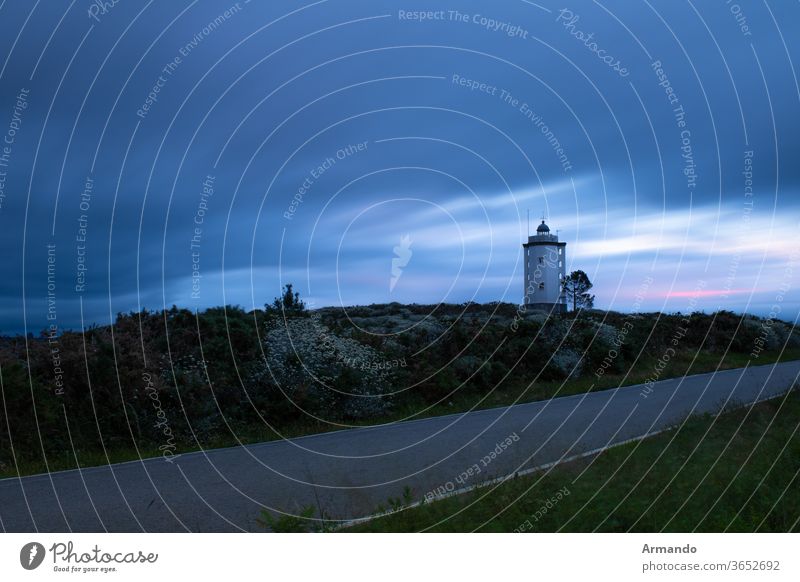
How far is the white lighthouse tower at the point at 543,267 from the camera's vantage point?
44375 millimetres

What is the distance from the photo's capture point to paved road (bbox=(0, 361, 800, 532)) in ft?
27.2

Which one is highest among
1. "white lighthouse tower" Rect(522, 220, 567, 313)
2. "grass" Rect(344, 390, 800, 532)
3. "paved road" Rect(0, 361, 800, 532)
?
"white lighthouse tower" Rect(522, 220, 567, 313)

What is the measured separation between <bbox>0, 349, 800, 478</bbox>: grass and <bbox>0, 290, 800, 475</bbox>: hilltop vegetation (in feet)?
0.16

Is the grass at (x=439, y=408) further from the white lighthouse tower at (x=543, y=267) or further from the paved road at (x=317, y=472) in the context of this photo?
the white lighthouse tower at (x=543, y=267)

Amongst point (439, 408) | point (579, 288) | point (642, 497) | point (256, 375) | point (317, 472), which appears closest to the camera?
point (642, 497)

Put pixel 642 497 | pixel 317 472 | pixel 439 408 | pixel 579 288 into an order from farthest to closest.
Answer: pixel 579 288 < pixel 439 408 < pixel 317 472 < pixel 642 497

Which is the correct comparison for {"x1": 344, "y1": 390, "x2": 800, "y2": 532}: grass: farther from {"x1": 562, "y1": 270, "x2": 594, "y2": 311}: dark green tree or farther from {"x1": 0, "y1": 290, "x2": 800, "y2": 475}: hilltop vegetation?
{"x1": 562, "y1": 270, "x2": 594, "y2": 311}: dark green tree

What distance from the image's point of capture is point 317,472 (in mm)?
10477

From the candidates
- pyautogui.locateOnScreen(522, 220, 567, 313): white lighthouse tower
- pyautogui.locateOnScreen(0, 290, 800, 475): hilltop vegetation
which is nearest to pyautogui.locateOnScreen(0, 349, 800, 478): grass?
pyautogui.locateOnScreen(0, 290, 800, 475): hilltop vegetation

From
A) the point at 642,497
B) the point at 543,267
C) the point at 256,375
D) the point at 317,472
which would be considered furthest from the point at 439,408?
the point at 543,267

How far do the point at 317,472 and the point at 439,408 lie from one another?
6.78 meters

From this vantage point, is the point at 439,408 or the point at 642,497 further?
the point at 439,408

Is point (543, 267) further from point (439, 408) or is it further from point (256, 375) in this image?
point (256, 375)

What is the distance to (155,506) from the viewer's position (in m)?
8.62
